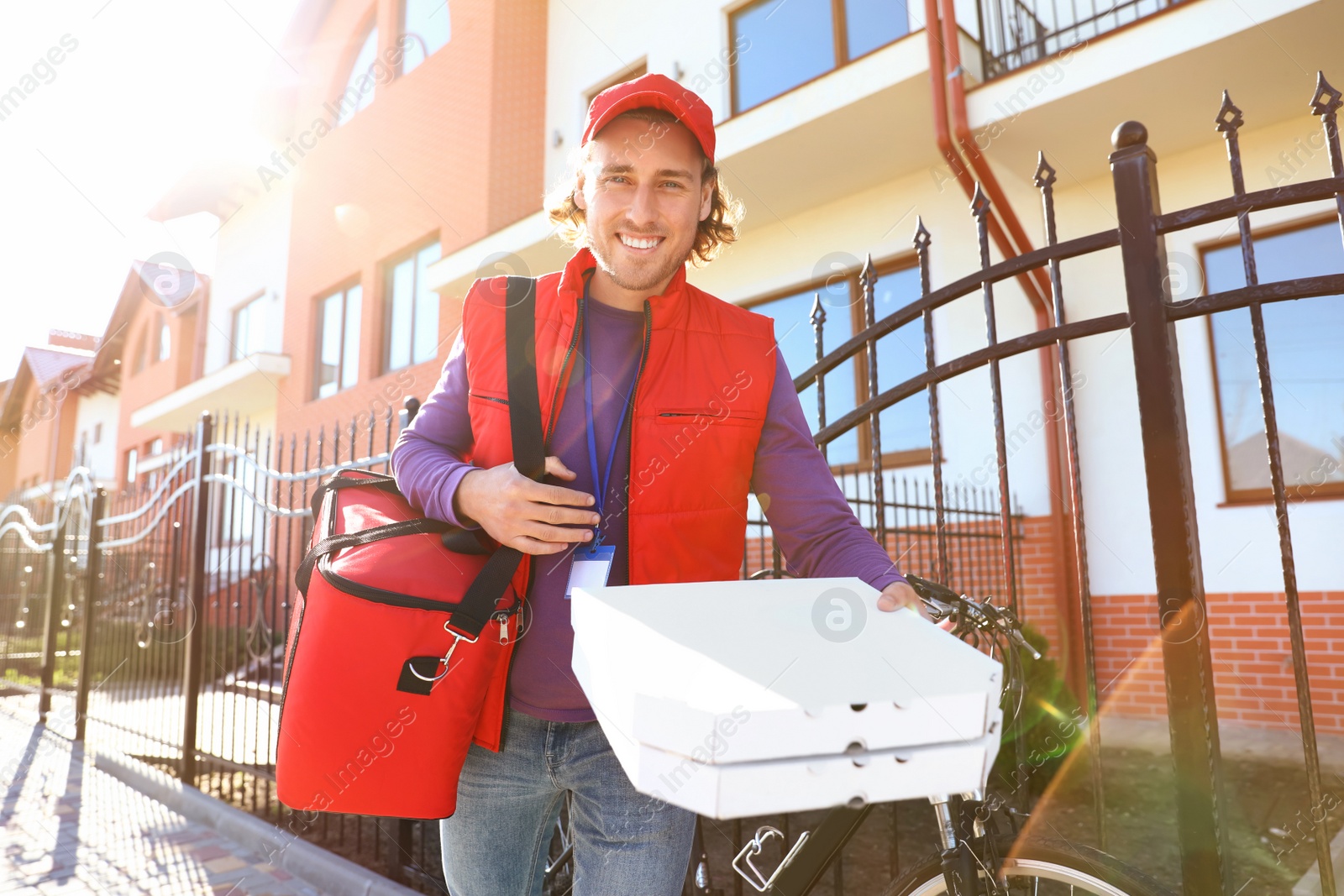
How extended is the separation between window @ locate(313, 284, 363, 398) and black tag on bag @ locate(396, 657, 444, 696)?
11.2m

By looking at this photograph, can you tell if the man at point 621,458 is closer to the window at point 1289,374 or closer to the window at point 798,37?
the window at point 1289,374

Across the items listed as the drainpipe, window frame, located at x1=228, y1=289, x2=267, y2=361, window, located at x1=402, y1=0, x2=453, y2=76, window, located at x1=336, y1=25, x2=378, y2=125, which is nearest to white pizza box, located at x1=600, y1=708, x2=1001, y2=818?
the drainpipe

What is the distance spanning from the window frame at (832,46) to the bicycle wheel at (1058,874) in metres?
5.62

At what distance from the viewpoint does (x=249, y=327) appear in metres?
15.4

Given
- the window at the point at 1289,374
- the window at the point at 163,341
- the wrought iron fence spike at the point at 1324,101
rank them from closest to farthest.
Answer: the wrought iron fence spike at the point at 1324,101, the window at the point at 1289,374, the window at the point at 163,341

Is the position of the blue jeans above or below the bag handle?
A: below

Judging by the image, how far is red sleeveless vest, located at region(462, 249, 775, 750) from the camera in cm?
146

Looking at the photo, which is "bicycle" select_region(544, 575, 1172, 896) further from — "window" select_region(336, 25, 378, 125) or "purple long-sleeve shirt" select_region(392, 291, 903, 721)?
"window" select_region(336, 25, 378, 125)

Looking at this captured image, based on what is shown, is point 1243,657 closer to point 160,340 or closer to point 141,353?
point 160,340

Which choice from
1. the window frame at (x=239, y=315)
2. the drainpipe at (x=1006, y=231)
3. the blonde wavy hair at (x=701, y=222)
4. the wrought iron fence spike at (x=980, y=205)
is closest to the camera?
the blonde wavy hair at (x=701, y=222)

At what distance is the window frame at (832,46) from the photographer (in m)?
6.08

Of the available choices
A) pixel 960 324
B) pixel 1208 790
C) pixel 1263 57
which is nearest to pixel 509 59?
pixel 960 324

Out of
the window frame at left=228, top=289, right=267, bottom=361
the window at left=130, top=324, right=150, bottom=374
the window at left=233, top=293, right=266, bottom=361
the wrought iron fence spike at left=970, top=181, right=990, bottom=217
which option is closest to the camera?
the wrought iron fence spike at left=970, top=181, right=990, bottom=217

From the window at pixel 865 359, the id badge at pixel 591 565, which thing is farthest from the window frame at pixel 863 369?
the id badge at pixel 591 565
